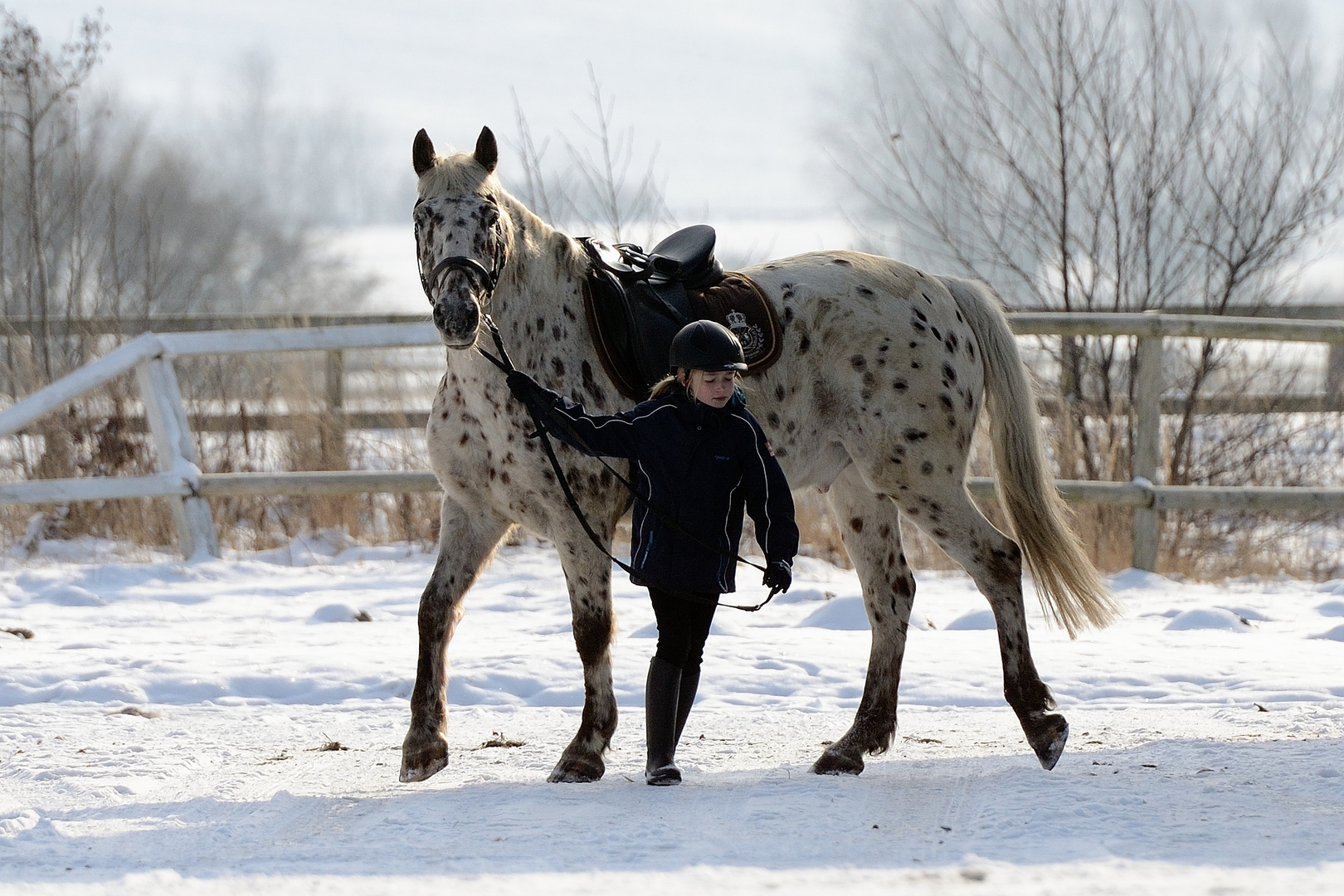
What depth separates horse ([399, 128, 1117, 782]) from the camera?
4.52 metres

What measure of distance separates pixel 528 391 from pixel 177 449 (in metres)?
5.50

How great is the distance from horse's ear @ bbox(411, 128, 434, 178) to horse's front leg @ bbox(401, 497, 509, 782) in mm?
1105

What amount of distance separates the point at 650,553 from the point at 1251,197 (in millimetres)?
6933

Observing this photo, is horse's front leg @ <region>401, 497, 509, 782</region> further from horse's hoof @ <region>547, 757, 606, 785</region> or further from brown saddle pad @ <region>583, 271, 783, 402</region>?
brown saddle pad @ <region>583, 271, 783, 402</region>

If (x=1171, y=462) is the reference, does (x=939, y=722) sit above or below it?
below

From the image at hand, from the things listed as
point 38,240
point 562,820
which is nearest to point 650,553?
point 562,820

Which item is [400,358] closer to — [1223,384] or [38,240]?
[38,240]

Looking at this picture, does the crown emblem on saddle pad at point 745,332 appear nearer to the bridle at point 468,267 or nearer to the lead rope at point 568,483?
the lead rope at point 568,483

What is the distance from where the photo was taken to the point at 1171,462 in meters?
9.18

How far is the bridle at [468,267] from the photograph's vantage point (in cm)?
428

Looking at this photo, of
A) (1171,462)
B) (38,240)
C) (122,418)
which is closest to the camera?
(1171,462)

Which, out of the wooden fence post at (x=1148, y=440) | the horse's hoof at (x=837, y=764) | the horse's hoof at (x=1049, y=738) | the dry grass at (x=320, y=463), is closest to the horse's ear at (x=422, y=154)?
the horse's hoof at (x=837, y=764)

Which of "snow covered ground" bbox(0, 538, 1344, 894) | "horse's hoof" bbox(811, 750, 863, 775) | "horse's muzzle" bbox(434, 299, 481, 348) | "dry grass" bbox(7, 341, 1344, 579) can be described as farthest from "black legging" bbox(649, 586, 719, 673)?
"dry grass" bbox(7, 341, 1344, 579)

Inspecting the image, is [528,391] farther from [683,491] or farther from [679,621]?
[679,621]
